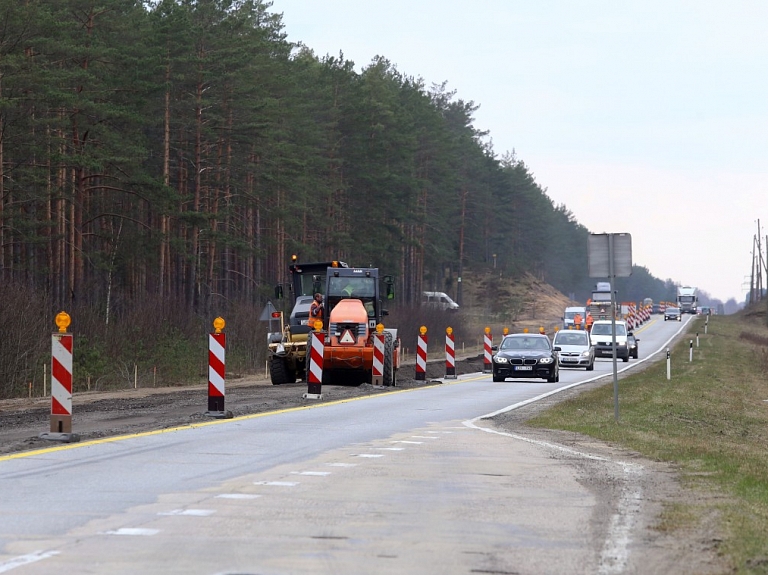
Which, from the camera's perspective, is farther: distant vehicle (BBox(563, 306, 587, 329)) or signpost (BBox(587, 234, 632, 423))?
distant vehicle (BBox(563, 306, 587, 329))

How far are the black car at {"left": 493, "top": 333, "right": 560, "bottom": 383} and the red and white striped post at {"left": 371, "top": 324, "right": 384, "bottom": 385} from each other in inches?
248

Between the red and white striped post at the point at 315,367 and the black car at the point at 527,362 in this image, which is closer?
the red and white striped post at the point at 315,367

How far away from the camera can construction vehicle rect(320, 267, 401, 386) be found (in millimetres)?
34000

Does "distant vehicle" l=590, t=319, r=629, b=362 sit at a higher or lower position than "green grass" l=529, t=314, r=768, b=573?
higher

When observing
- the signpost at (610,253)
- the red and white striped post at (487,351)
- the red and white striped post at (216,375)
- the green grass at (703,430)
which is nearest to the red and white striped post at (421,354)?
the green grass at (703,430)

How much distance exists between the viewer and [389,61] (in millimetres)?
112812

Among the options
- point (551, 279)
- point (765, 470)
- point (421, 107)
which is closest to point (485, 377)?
point (765, 470)

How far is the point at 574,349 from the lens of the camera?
51.9 metres

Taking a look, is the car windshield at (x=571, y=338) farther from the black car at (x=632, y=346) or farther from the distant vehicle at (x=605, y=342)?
the black car at (x=632, y=346)

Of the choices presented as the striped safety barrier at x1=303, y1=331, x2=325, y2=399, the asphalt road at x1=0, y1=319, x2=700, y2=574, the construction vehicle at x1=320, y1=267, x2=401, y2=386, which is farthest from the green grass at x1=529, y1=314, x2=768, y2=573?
the construction vehicle at x1=320, y1=267, x2=401, y2=386

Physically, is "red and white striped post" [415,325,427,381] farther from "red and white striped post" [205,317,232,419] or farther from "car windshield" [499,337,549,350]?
"red and white striped post" [205,317,232,419]

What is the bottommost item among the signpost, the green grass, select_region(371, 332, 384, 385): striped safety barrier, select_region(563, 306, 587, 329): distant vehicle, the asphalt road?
the green grass

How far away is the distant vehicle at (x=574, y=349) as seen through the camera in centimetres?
5166

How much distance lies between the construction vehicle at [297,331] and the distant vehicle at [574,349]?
666 inches
